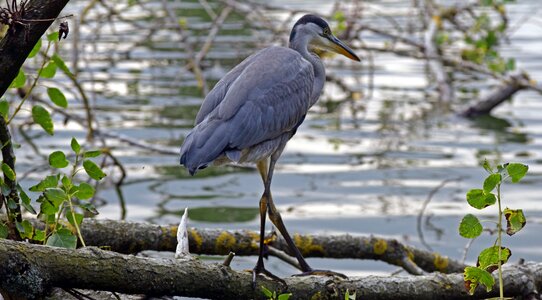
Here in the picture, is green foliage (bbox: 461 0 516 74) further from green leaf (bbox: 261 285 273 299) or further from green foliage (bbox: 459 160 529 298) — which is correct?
green leaf (bbox: 261 285 273 299)

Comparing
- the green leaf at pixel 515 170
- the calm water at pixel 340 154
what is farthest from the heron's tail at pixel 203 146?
the calm water at pixel 340 154

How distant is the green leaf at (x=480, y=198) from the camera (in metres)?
3.39

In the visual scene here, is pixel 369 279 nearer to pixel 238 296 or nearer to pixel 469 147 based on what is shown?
pixel 238 296

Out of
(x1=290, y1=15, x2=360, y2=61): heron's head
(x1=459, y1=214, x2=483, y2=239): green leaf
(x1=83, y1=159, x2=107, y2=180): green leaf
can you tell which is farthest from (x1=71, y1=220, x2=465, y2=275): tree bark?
(x1=459, y1=214, x2=483, y2=239): green leaf

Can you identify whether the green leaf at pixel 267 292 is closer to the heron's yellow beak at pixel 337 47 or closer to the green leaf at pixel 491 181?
the green leaf at pixel 491 181

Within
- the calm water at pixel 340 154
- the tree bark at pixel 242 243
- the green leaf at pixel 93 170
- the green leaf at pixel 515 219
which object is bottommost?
the calm water at pixel 340 154

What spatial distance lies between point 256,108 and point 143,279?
1383mm

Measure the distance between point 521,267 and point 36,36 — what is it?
2.12 meters

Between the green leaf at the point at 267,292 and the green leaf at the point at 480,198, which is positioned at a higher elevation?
the green leaf at the point at 480,198

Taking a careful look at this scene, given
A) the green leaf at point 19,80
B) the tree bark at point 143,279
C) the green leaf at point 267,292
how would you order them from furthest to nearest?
the green leaf at point 19,80 → the green leaf at point 267,292 → the tree bark at point 143,279

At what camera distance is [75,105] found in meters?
10.2

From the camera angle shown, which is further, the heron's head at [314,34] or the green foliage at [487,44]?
the green foliage at [487,44]

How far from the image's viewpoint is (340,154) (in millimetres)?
9008

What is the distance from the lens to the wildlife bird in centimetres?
427
